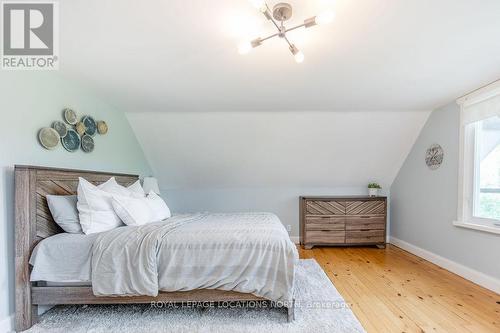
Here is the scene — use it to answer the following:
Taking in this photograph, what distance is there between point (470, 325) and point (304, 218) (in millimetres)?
2381

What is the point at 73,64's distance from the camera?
2195 millimetres

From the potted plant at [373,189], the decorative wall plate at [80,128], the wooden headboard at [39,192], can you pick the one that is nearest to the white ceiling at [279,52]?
the decorative wall plate at [80,128]

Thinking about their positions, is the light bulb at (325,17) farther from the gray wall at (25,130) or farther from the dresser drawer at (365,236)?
the dresser drawer at (365,236)

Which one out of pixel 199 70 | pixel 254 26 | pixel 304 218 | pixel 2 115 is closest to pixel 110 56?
pixel 199 70

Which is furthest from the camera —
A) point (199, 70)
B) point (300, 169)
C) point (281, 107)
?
point (300, 169)

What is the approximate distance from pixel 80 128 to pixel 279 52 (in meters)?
2.13

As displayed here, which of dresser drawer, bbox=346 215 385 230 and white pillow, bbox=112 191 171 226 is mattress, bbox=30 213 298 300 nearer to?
white pillow, bbox=112 191 171 226

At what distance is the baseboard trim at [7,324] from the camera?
1773 mm

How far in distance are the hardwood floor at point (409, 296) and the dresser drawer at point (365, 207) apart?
774mm

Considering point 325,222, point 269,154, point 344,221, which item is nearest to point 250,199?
point 269,154

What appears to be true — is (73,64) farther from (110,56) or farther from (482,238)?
(482,238)

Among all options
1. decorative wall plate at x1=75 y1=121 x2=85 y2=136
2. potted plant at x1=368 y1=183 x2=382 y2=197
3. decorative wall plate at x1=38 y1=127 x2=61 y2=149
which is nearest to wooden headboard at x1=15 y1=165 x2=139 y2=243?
decorative wall plate at x1=38 y1=127 x2=61 y2=149

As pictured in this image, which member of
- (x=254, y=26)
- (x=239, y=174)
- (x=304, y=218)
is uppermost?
(x=254, y=26)

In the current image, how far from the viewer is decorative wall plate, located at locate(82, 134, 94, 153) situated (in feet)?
8.63
